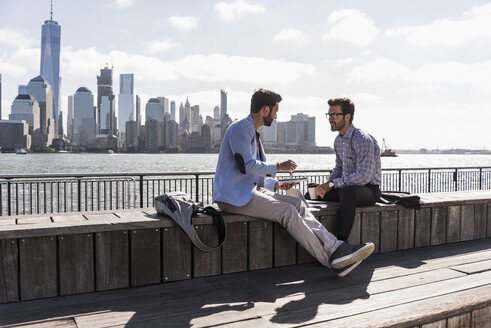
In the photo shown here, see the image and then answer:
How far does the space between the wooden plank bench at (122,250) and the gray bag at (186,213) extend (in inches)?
3.0

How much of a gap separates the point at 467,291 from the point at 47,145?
16679cm

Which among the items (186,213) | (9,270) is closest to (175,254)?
(186,213)

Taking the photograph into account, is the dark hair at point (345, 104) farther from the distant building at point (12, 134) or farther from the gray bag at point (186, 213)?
the distant building at point (12, 134)

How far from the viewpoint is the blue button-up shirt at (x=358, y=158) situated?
14.1ft

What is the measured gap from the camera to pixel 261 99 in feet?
12.5

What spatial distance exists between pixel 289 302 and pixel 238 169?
1245 millimetres

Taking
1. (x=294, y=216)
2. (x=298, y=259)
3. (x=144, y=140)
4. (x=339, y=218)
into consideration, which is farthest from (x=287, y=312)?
(x=144, y=140)

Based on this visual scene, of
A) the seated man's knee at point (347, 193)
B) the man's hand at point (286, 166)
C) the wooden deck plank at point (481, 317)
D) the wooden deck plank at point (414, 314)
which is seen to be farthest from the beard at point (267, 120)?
the wooden deck plank at point (481, 317)

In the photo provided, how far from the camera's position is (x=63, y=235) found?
3.01 meters

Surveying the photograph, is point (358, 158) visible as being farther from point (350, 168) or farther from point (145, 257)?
point (145, 257)

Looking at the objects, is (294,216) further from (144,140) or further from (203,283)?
(144,140)

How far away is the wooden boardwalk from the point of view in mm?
2473

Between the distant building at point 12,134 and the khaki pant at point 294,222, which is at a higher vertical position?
the distant building at point 12,134

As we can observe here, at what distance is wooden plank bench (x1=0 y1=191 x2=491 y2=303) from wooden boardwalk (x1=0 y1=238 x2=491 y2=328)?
10 cm
